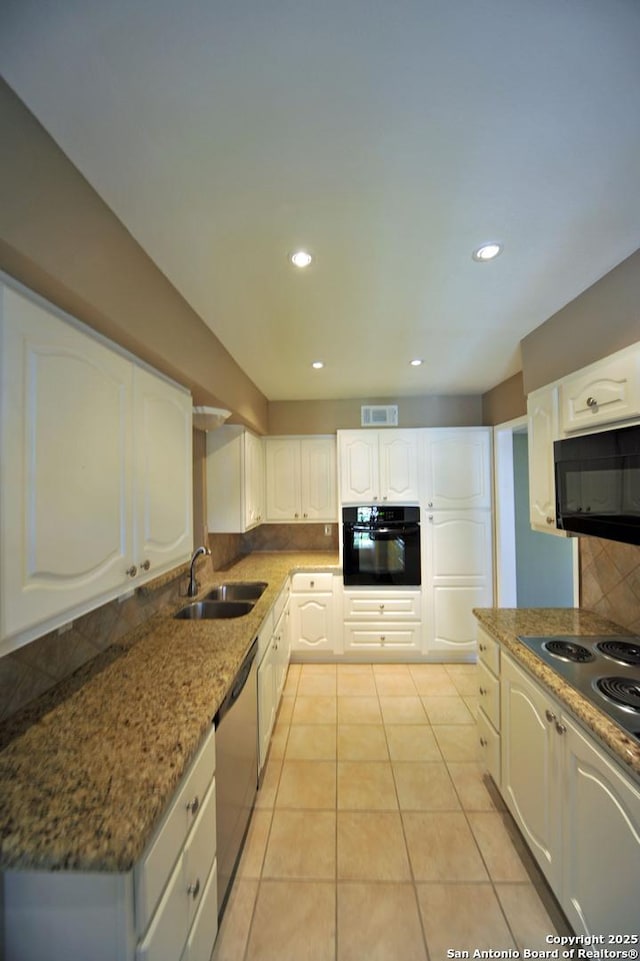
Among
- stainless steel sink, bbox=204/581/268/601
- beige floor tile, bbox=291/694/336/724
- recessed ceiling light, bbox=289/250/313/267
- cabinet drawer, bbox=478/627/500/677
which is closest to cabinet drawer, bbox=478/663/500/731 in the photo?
cabinet drawer, bbox=478/627/500/677

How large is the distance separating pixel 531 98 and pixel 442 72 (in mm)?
230

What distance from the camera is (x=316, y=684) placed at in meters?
2.72

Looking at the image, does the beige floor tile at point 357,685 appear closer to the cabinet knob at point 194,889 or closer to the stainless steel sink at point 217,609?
the stainless steel sink at point 217,609

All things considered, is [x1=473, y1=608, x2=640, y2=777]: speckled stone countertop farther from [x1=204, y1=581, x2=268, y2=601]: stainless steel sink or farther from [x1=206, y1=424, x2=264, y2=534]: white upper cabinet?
Answer: [x1=206, y1=424, x2=264, y2=534]: white upper cabinet

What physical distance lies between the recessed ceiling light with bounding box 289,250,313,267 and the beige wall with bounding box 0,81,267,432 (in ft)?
1.76

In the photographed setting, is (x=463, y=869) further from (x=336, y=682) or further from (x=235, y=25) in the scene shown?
(x=235, y=25)

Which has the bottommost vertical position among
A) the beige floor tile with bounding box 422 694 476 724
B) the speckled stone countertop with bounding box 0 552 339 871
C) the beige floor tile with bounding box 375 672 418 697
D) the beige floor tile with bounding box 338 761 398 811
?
the beige floor tile with bounding box 375 672 418 697

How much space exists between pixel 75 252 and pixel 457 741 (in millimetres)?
2947

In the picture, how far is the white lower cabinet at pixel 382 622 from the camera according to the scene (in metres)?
3.03

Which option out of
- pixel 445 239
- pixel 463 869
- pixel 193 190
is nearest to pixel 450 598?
pixel 463 869

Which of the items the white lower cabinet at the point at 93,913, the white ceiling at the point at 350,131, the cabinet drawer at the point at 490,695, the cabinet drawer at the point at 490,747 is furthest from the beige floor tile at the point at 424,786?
the white ceiling at the point at 350,131

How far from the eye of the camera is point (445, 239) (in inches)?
46.8

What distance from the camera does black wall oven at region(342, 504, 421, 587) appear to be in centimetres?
300

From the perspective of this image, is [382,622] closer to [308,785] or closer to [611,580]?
[308,785]
